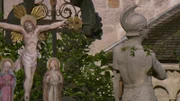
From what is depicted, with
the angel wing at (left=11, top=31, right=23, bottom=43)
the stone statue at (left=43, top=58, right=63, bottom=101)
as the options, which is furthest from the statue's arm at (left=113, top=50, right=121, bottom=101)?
the angel wing at (left=11, top=31, right=23, bottom=43)

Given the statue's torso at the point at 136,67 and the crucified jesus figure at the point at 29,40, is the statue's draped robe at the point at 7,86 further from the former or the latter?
the statue's torso at the point at 136,67

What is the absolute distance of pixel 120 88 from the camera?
16375mm

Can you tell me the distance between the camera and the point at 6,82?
1847 cm

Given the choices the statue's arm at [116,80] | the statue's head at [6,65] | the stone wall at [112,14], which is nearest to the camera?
the statue's arm at [116,80]

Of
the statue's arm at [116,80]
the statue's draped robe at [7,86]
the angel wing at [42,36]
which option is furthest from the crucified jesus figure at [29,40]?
the statue's arm at [116,80]

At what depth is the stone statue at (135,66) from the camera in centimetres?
1625

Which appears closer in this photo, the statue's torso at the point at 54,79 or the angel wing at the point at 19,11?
the statue's torso at the point at 54,79

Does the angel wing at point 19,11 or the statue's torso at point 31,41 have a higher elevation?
the angel wing at point 19,11

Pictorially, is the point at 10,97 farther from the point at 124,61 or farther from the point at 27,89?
the point at 124,61

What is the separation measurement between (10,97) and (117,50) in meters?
2.49

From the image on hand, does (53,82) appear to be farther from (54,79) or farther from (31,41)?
(31,41)

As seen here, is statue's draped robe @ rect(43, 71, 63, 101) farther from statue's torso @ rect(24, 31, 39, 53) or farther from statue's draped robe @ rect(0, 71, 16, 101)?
statue's torso @ rect(24, 31, 39, 53)

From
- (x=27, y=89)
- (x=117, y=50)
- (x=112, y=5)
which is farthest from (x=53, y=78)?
(x=112, y=5)

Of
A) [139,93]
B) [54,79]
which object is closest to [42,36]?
[54,79]
